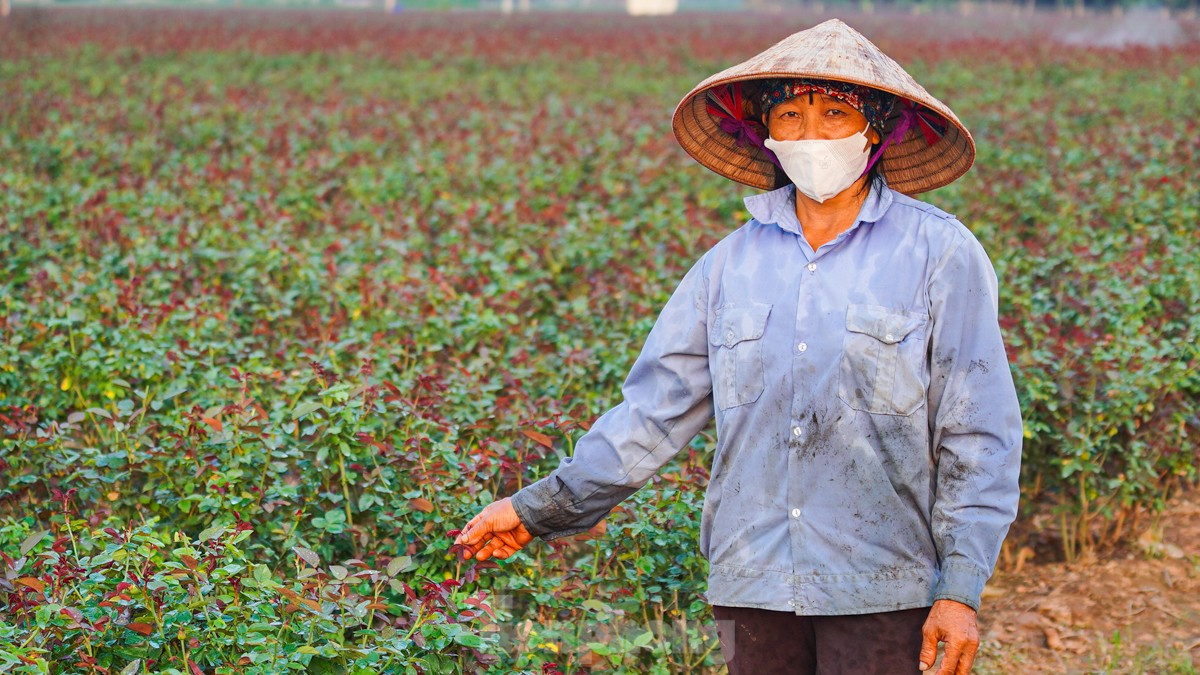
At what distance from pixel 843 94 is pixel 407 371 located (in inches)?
88.8

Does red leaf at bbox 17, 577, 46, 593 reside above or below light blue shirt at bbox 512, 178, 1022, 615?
below

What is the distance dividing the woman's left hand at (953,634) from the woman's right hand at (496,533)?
742 millimetres

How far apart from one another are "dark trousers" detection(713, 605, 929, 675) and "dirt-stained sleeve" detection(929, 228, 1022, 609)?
0.11 metres

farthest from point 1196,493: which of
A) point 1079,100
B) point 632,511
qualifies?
point 1079,100

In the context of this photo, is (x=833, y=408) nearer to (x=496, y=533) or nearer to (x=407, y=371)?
(x=496, y=533)

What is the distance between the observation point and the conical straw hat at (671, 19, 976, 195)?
2.15 metres

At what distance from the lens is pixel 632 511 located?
9.94 ft

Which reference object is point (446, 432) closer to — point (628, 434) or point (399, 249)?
point (628, 434)

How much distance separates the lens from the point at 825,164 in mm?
2158

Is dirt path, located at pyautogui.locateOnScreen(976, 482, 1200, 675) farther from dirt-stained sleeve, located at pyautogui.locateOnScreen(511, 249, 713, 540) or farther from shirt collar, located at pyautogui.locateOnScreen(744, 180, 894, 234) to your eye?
shirt collar, located at pyautogui.locateOnScreen(744, 180, 894, 234)

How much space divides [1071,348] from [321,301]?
2.79m

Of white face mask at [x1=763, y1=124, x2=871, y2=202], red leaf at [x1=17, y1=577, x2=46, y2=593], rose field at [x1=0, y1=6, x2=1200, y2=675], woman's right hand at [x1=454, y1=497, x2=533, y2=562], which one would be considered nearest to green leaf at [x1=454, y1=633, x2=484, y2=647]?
rose field at [x1=0, y1=6, x2=1200, y2=675]

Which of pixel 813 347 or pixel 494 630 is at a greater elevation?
pixel 813 347

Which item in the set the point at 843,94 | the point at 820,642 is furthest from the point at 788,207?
the point at 820,642
